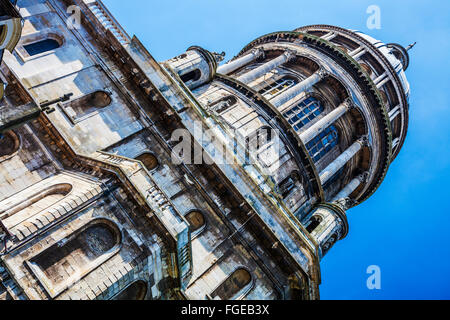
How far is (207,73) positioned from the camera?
2839 cm

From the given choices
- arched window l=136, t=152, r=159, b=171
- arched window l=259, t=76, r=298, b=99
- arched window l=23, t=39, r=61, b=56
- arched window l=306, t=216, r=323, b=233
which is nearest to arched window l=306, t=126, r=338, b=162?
arched window l=259, t=76, r=298, b=99

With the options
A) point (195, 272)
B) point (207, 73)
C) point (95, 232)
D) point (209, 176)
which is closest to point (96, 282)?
point (95, 232)

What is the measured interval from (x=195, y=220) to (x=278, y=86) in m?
18.0

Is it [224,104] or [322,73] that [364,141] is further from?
[224,104]

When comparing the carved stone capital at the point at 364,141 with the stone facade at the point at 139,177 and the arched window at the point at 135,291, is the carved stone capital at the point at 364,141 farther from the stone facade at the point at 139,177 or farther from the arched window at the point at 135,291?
the arched window at the point at 135,291

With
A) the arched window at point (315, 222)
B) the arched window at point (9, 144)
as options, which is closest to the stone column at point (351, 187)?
the arched window at point (315, 222)

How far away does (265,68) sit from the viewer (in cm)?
3256

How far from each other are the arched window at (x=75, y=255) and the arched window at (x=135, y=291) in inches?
75.3

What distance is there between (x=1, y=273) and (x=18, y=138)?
735 centimetres

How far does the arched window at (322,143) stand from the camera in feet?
103

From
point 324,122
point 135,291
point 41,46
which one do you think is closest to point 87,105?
point 41,46

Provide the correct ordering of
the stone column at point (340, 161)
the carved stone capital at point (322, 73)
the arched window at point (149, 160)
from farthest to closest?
the carved stone capital at point (322, 73)
the stone column at point (340, 161)
the arched window at point (149, 160)

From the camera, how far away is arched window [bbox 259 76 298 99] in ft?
104

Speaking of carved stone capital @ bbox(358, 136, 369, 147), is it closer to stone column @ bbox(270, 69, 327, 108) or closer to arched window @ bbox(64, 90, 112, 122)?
stone column @ bbox(270, 69, 327, 108)
